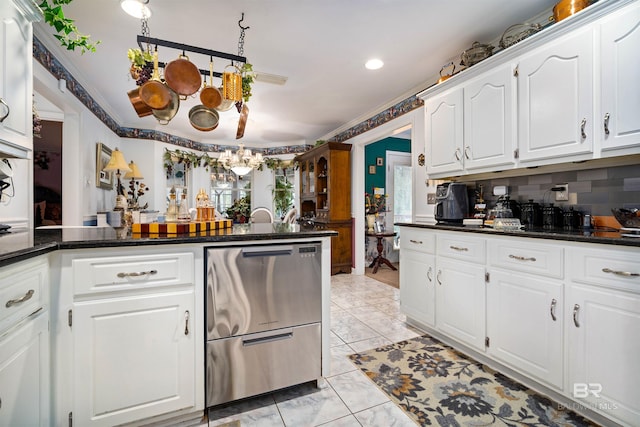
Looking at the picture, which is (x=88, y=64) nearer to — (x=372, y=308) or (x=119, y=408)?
(x=119, y=408)

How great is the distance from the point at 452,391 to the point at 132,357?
1.76 meters

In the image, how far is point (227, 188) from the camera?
21.1 feet

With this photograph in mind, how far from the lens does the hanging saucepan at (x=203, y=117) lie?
2043mm

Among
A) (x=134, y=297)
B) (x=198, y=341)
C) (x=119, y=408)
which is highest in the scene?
(x=134, y=297)

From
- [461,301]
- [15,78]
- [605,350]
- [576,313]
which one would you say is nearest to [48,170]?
[15,78]

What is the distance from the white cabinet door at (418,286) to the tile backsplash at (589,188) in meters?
0.92

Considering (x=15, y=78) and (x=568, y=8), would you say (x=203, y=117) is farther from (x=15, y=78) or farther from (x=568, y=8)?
(x=568, y=8)

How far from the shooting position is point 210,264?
1.50 metres

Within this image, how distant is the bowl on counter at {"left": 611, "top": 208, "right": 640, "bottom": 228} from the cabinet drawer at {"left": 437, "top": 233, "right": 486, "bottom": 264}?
68 cm

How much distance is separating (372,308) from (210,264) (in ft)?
7.30

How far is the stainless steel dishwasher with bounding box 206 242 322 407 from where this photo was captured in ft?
4.99

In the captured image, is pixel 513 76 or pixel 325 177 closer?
pixel 513 76

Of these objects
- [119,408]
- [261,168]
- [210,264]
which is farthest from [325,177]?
[119,408]

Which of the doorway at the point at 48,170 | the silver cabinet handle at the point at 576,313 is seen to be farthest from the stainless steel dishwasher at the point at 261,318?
the doorway at the point at 48,170
